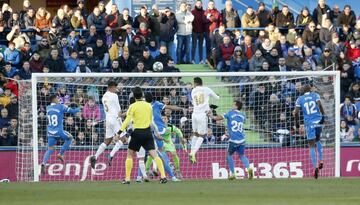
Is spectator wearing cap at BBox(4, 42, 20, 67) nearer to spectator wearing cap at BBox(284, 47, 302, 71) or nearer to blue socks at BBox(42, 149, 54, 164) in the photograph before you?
blue socks at BBox(42, 149, 54, 164)

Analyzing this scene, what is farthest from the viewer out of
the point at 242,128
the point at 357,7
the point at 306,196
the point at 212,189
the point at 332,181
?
the point at 357,7

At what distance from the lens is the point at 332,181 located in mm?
25203

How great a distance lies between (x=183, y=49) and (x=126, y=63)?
9.50 ft

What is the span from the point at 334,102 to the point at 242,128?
3.10m

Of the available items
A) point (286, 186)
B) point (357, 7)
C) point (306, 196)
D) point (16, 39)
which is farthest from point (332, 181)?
point (357, 7)

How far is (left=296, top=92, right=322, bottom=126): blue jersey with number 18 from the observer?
2744 centimetres

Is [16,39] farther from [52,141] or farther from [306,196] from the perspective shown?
[306,196]

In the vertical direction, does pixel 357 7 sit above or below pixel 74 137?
above

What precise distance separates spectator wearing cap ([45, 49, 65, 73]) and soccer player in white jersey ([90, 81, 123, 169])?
420cm

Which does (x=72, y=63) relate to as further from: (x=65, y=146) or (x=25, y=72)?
(x=65, y=146)

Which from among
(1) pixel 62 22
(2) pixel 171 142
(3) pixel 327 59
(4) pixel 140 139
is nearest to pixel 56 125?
(2) pixel 171 142

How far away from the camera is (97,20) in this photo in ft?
113

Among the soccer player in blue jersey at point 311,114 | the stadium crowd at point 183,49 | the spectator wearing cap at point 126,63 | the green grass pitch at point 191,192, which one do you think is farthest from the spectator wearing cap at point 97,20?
the green grass pitch at point 191,192

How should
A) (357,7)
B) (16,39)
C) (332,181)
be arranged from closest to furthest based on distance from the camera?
(332,181) < (16,39) < (357,7)
